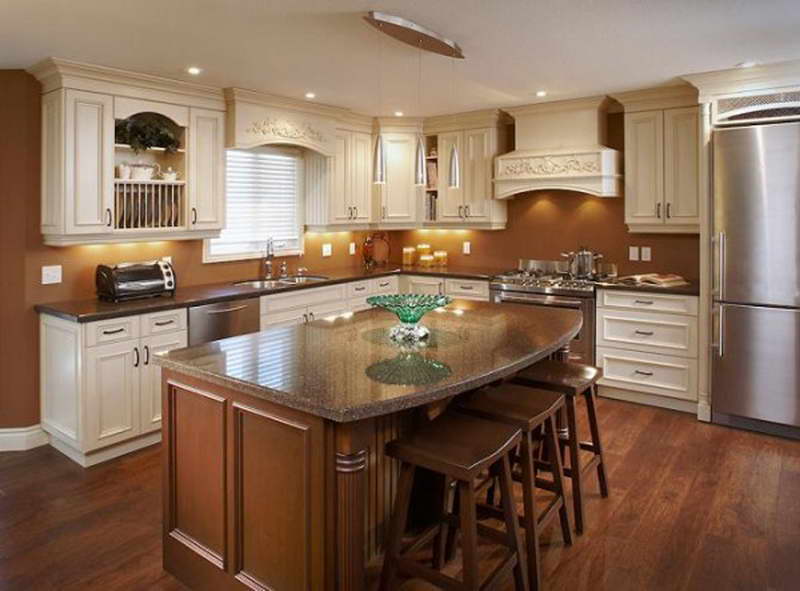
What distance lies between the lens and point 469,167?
19.0 ft

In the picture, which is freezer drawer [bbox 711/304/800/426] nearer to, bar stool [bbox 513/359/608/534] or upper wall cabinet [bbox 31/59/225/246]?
bar stool [bbox 513/359/608/534]

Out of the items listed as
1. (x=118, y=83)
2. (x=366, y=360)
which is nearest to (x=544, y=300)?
(x=366, y=360)

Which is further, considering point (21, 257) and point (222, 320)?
point (222, 320)

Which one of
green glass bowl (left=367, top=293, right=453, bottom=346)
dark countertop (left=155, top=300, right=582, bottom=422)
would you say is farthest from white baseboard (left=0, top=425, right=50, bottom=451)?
green glass bowl (left=367, top=293, right=453, bottom=346)

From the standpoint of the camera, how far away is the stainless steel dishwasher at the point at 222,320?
4066 mm

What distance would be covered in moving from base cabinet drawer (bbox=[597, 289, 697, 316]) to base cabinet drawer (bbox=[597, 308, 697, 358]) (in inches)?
1.5

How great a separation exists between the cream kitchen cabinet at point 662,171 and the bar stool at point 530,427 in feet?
8.72

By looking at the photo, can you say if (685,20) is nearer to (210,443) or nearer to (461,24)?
(461,24)

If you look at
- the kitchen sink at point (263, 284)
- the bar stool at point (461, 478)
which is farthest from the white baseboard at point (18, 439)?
the bar stool at point (461, 478)

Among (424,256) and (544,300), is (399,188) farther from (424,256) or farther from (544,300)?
(544,300)

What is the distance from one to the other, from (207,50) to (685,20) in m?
2.61

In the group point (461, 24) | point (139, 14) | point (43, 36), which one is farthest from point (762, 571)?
point (43, 36)

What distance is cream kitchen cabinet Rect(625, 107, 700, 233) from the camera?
15.2ft

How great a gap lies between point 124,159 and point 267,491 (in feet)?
9.99
